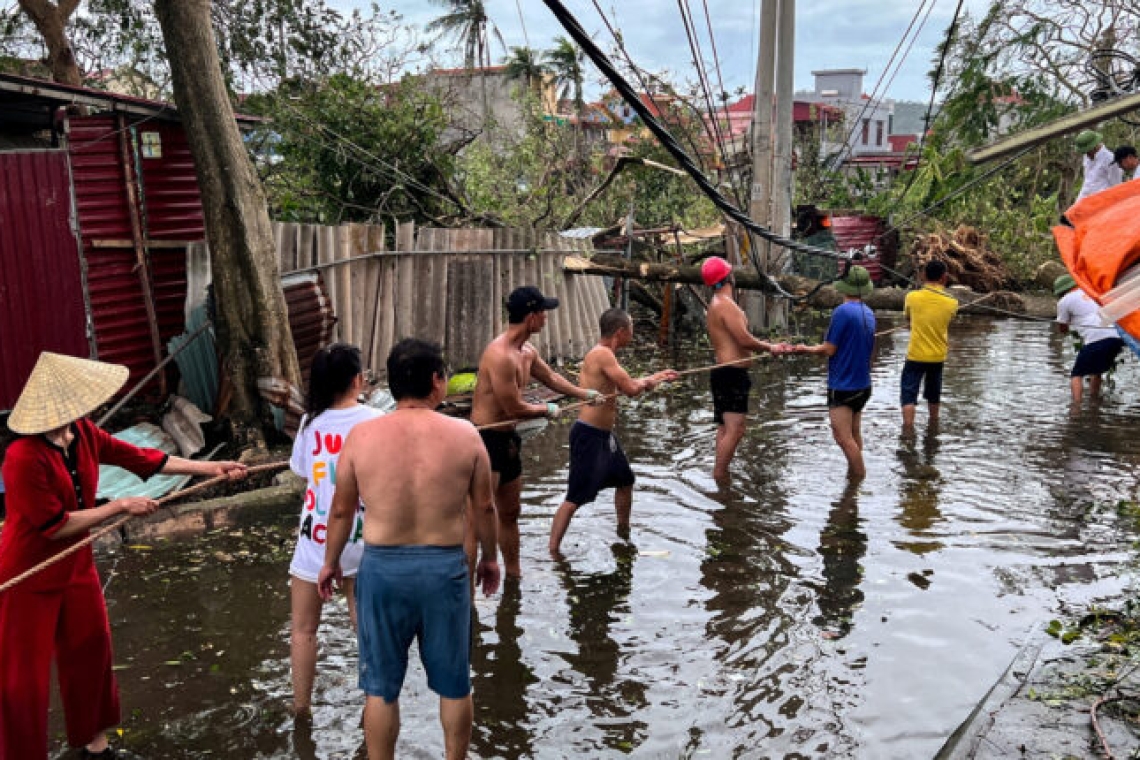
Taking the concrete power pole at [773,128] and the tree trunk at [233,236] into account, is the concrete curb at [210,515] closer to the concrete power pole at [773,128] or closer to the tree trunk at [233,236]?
the tree trunk at [233,236]

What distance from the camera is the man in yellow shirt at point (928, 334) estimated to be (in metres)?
9.95

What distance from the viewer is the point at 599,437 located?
6.69m

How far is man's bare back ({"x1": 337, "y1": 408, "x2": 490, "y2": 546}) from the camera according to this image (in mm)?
3684

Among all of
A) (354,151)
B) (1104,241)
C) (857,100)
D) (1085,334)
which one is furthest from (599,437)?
(857,100)

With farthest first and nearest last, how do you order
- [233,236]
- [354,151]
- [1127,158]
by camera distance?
[354,151] < [1127,158] < [233,236]

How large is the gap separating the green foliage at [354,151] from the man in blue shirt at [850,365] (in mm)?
6603

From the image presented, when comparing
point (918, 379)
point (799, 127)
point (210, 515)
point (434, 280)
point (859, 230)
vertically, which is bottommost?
point (210, 515)

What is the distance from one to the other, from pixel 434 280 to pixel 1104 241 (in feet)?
29.0

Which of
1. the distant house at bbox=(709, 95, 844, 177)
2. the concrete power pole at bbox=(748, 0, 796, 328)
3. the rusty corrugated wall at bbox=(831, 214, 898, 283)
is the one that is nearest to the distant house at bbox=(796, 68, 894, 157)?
the distant house at bbox=(709, 95, 844, 177)

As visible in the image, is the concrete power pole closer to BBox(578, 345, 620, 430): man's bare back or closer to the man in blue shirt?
the man in blue shirt

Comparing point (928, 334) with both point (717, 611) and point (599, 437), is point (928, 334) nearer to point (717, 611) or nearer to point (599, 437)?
point (599, 437)

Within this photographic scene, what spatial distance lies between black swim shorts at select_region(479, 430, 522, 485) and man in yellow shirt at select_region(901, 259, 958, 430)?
220 inches

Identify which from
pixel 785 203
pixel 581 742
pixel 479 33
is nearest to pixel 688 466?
pixel 581 742

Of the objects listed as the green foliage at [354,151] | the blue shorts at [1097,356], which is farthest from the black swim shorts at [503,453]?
the blue shorts at [1097,356]
